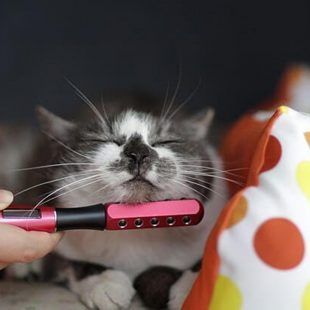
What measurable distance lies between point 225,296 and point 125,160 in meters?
0.32

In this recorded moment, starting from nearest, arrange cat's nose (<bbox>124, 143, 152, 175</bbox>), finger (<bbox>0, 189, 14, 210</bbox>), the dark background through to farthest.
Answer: finger (<bbox>0, 189, 14, 210</bbox>), cat's nose (<bbox>124, 143, 152, 175</bbox>), the dark background

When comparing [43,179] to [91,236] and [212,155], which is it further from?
[212,155]

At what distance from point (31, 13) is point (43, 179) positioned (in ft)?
2.29

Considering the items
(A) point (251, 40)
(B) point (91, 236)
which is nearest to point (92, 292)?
(B) point (91, 236)

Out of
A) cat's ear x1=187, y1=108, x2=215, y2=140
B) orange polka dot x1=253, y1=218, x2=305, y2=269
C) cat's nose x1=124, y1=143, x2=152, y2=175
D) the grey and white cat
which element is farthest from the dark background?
orange polka dot x1=253, y1=218, x2=305, y2=269

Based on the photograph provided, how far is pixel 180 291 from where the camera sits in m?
1.11

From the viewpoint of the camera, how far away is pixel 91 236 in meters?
1.19

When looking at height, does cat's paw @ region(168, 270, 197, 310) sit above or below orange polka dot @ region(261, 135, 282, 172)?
below

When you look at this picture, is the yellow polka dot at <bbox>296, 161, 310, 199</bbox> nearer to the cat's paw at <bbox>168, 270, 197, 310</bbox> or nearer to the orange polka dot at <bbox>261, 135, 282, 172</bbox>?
the orange polka dot at <bbox>261, 135, 282, 172</bbox>

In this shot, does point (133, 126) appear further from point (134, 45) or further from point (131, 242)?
point (134, 45)

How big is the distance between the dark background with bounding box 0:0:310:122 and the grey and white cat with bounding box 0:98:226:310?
1.81 ft

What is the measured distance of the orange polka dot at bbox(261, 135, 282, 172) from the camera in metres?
0.91

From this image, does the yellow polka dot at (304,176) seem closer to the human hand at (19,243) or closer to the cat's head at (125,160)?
the cat's head at (125,160)

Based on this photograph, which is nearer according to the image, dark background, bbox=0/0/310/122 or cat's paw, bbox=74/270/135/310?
cat's paw, bbox=74/270/135/310
